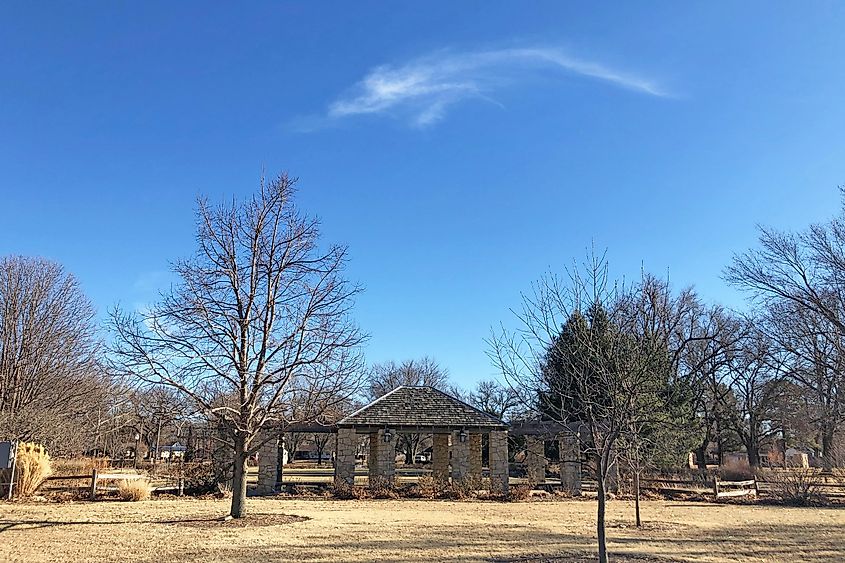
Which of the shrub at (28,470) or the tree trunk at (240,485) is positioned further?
the shrub at (28,470)

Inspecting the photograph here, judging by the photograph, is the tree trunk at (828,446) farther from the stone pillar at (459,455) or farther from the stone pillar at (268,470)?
the stone pillar at (268,470)

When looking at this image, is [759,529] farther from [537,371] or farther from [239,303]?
[239,303]

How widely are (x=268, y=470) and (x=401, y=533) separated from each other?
1132 cm

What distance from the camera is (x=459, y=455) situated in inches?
953

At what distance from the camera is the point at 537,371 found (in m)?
10.4

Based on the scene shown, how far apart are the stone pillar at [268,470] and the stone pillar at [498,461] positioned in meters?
8.14

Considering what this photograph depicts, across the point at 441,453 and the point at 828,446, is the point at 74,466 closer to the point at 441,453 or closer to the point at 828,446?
the point at 441,453

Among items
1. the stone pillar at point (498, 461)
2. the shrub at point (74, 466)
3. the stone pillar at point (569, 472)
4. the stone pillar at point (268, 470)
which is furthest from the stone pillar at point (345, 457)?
the shrub at point (74, 466)

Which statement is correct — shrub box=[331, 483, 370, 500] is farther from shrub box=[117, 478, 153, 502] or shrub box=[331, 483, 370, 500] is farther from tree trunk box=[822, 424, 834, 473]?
tree trunk box=[822, 424, 834, 473]

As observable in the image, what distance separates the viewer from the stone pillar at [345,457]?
914 inches

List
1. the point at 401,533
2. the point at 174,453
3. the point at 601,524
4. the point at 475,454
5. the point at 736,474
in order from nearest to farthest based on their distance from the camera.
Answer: the point at 601,524 → the point at 401,533 → the point at 475,454 → the point at 736,474 → the point at 174,453

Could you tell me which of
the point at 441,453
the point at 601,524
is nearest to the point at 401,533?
the point at 601,524

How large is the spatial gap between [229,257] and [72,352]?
19004mm

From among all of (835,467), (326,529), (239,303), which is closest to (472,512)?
(326,529)
